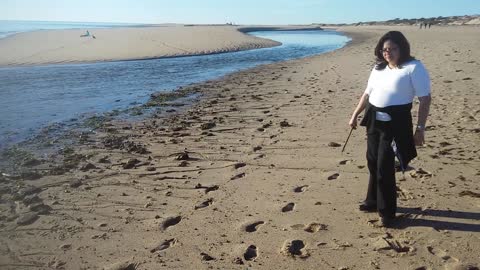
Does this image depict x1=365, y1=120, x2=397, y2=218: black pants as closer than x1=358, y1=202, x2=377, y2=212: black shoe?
Yes

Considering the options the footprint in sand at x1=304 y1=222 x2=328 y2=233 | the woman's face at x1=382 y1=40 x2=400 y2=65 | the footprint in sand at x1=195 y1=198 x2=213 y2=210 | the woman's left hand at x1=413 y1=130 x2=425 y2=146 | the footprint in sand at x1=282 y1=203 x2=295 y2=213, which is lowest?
the footprint in sand at x1=304 y1=222 x2=328 y2=233

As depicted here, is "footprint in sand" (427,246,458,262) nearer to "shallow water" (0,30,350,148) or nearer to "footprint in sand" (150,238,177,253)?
"footprint in sand" (150,238,177,253)

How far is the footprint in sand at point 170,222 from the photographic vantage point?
411 cm

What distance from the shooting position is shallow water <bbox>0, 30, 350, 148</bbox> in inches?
380

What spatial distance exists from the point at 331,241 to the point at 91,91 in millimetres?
11963

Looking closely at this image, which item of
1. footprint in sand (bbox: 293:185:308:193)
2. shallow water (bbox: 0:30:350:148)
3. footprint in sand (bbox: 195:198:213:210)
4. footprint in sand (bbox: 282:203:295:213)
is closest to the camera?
footprint in sand (bbox: 282:203:295:213)

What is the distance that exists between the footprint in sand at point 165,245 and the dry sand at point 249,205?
0.04 ft

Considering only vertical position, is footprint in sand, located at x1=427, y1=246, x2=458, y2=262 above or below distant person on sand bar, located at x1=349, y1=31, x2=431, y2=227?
below

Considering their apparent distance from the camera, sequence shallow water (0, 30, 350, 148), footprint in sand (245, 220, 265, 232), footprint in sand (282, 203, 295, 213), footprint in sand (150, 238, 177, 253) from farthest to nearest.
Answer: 1. shallow water (0, 30, 350, 148)
2. footprint in sand (282, 203, 295, 213)
3. footprint in sand (245, 220, 265, 232)
4. footprint in sand (150, 238, 177, 253)

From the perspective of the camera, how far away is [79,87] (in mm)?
14445

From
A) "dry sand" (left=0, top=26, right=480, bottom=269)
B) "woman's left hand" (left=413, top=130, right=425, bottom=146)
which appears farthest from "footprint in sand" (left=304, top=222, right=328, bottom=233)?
"woman's left hand" (left=413, top=130, right=425, bottom=146)

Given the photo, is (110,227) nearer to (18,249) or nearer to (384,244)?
(18,249)

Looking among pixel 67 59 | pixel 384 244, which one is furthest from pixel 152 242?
pixel 67 59

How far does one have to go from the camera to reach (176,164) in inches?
234
